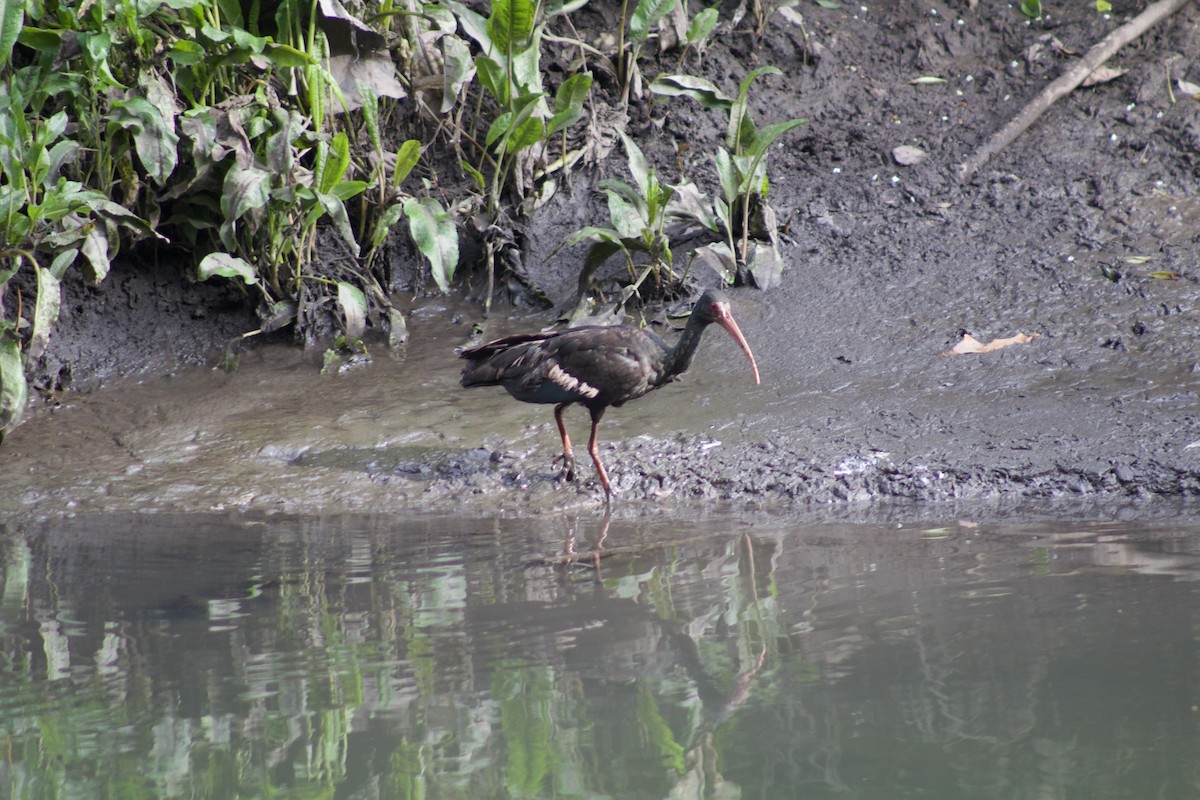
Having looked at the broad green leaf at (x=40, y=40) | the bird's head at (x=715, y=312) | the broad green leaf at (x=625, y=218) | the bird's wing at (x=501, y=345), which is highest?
the broad green leaf at (x=40, y=40)

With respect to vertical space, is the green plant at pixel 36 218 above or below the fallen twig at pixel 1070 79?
below

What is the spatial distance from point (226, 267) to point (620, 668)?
4.57m

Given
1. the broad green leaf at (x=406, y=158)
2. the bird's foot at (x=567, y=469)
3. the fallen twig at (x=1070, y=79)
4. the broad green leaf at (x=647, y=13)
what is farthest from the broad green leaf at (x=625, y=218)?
the fallen twig at (x=1070, y=79)

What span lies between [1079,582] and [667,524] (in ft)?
6.02

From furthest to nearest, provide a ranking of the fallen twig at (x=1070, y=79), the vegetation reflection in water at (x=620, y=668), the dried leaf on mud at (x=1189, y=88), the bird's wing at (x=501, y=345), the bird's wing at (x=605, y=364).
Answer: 1. the dried leaf on mud at (x=1189, y=88)
2. the fallen twig at (x=1070, y=79)
3. the bird's wing at (x=501, y=345)
4. the bird's wing at (x=605, y=364)
5. the vegetation reflection in water at (x=620, y=668)

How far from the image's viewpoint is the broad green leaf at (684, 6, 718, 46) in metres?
8.40

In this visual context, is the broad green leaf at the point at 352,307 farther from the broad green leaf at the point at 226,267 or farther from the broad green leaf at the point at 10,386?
the broad green leaf at the point at 10,386

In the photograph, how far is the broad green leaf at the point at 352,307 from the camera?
727 cm

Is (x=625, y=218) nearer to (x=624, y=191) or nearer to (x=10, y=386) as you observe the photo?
(x=624, y=191)

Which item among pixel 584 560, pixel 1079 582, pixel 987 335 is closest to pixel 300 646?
pixel 584 560

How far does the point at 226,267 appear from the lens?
698 centimetres

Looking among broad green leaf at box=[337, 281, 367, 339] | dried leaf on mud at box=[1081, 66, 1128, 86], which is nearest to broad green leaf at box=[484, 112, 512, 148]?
broad green leaf at box=[337, 281, 367, 339]

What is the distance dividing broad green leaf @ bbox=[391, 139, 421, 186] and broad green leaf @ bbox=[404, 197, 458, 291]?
8.4 inches

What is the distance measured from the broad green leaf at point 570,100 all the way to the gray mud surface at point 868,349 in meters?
0.90
